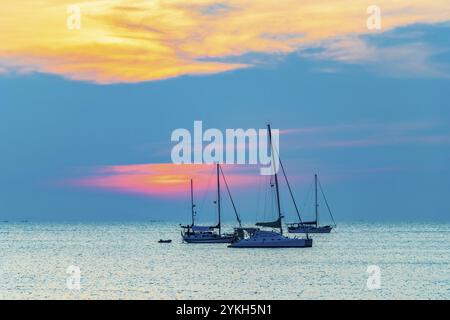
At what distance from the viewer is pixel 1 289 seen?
56.2 meters

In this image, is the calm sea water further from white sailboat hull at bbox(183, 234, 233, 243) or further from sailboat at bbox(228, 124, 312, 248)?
white sailboat hull at bbox(183, 234, 233, 243)

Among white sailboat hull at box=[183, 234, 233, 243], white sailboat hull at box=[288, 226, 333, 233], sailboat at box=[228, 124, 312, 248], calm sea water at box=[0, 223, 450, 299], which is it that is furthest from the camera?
white sailboat hull at box=[288, 226, 333, 233]

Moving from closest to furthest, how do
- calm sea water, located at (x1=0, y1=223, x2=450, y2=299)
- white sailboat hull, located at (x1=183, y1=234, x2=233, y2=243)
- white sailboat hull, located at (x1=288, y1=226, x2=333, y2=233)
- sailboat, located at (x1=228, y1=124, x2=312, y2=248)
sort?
1. calm sea water, located at (x1=0, y1=223, x2=450, y2=299)
2. sailboat, located at (x1=228, y1=124, x2=312, y2=248)
3. white sailboat hull, located at (x1=183, y1=234, x2=233, y2=243)
4. white sailboat hull, located at (x1=288, y1=226, x2=333, y2=233)

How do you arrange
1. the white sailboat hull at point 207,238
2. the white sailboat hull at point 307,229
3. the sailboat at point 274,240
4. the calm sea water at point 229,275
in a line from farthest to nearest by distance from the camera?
1. the white sailboat hull at point 307,229
2. the white sailboat hull at point 207,238
3. the sailboat at point 274,240
4. the calm sea water at point 229,275

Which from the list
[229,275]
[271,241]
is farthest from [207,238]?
[229,275]

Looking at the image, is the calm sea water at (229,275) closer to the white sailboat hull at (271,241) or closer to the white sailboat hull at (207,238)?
the white sailboat hull at (271,241)

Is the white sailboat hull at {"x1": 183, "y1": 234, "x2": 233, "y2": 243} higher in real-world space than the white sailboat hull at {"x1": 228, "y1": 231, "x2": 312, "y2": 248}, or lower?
lower

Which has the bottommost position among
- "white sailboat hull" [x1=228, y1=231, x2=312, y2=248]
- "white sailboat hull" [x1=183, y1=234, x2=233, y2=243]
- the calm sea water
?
the calm sea water

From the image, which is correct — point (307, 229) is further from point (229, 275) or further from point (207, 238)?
point (229, 275)

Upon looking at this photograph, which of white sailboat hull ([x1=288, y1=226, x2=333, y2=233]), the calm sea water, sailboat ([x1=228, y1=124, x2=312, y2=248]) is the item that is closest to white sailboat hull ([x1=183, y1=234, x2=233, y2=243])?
the calm sea water

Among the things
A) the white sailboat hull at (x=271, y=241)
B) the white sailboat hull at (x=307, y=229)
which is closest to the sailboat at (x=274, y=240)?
the white sailboat hull at (x=271, y=241)

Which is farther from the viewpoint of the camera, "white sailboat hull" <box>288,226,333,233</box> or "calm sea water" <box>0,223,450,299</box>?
"white sailboat hull" <box>288,226,333,233</box>
